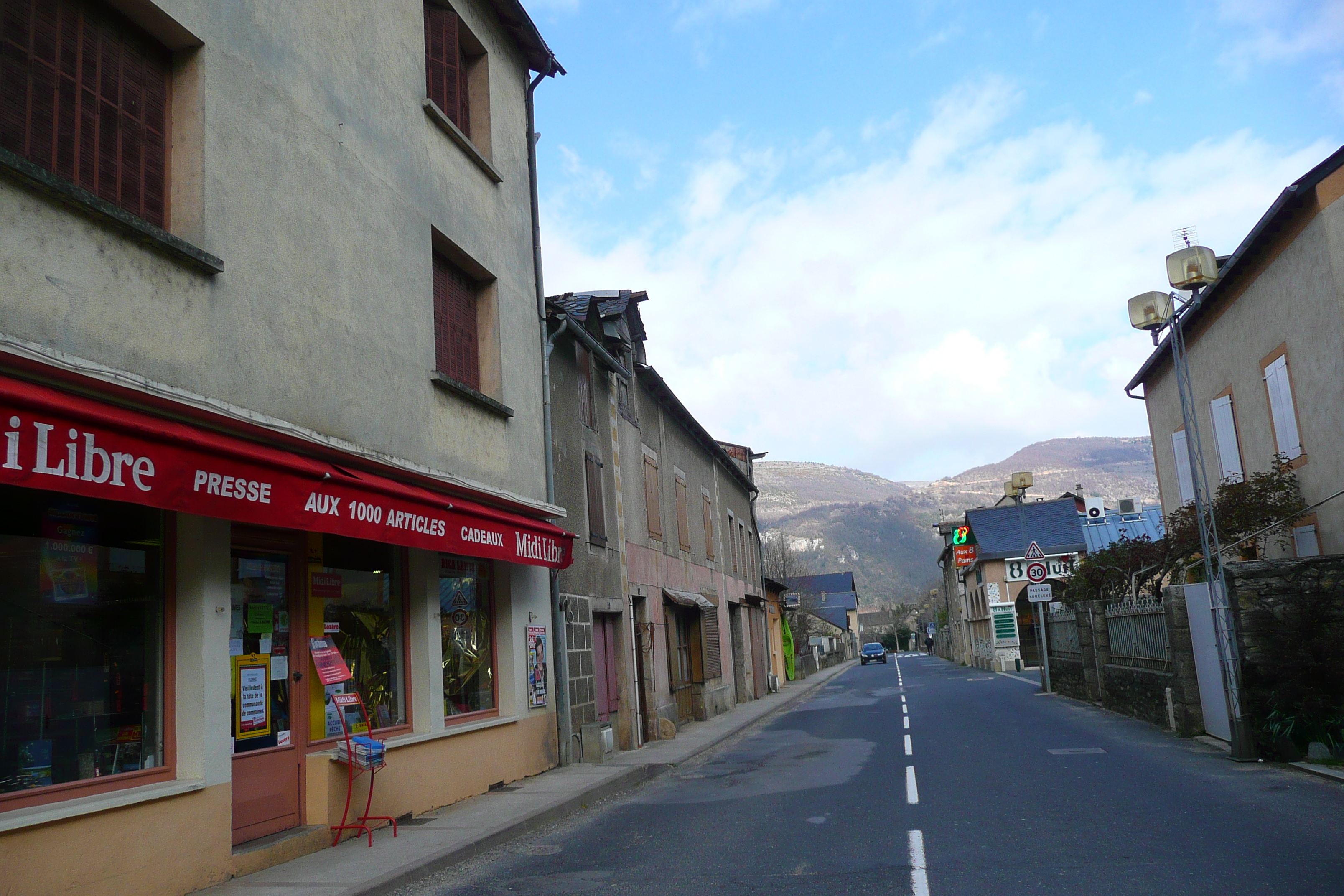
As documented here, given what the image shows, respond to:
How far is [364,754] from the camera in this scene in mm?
7809

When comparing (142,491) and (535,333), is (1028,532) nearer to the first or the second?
(535,333)

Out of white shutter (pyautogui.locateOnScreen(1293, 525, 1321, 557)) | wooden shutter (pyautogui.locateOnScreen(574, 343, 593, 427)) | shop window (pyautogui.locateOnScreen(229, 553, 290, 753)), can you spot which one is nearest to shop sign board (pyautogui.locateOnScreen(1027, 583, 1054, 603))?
white shutter (pyautogui.locateOnScreen(1293, 525, 1321, 557))

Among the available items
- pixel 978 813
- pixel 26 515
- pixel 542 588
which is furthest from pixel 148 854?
pixel 542 588

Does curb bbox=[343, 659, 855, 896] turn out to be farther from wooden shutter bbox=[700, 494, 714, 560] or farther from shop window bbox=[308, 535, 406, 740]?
wooden shutter bbox=[700, 494, 714, 560]

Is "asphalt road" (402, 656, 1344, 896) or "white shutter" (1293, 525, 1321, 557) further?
"white shutter" (1293, 525, 1321, 557)

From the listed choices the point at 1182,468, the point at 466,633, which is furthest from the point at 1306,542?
the point at 466,633

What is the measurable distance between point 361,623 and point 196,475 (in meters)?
3.37

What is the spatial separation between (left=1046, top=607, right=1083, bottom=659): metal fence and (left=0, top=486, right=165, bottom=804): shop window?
19.0 meters

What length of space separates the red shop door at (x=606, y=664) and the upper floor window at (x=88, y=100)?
9.40 m

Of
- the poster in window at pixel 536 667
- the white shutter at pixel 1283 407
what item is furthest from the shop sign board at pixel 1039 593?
the poster in window at pixel 536 667

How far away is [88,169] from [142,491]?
233 centimetres

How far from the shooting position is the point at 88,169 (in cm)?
641

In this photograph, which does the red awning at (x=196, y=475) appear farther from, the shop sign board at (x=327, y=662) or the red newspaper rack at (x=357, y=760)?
the red newspaper rack at (x=357, y=760)

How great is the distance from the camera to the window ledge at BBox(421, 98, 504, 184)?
10703 millimetres
